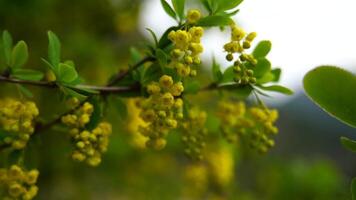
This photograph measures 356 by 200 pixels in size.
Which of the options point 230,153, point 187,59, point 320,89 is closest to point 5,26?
point 230,153

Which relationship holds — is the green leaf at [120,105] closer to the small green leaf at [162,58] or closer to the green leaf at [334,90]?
the small green leaf at [162,58]

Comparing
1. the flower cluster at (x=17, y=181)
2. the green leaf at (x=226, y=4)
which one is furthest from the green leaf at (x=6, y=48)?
the green leaf at (x=226, y=4)

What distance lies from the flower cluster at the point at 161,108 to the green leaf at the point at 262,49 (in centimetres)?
20

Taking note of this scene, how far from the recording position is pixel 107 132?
3.39 ft

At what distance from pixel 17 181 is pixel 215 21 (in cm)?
52

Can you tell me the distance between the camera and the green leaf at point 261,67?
99 cm

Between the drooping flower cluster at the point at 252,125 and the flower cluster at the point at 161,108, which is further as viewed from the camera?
the drooping flower cluster at the point at 252,125

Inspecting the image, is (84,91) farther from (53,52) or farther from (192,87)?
(192,87)

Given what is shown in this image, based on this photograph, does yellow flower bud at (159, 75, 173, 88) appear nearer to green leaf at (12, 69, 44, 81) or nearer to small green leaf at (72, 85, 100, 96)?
small green leaf at (72, 85, 100, 96)

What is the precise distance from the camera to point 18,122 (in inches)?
38.4

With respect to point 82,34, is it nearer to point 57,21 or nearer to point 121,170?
point 57,21

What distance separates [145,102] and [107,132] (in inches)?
4.3

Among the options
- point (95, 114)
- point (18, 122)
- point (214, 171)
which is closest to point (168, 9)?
point (95, 114)

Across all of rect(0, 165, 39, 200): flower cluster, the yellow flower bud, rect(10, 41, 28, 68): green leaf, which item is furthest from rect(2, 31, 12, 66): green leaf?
the yellow flower bud
